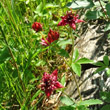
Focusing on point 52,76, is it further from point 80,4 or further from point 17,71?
point 80,4

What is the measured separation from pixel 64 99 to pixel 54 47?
0.35m

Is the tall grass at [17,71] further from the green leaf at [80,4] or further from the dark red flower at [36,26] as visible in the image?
the green leaf at [80,4]

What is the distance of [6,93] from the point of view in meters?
1.61

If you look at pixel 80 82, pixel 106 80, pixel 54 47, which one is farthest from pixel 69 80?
pixel 54 47

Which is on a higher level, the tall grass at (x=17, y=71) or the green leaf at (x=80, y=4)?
the green leaf at (x=80, y=4)

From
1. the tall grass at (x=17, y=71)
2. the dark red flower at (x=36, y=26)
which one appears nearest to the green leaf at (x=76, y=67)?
the tall grass at (x=17, y=71)

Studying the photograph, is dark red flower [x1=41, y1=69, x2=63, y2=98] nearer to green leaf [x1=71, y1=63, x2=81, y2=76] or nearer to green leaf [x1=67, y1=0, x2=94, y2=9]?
green leaf [x1=71, y1=63, x2=81, y2=76]

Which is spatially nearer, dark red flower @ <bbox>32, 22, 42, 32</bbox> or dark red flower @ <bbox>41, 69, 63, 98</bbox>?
dark red flower @ <bbox>41, 69, 63, 98</bbox>

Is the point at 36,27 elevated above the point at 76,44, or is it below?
above

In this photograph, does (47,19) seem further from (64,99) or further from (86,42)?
(64,99)

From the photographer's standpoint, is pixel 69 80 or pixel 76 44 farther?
pixel 76 44

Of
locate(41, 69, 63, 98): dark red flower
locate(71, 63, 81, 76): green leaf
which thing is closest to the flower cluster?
locate(41, 69, 63, 98): dark red flower

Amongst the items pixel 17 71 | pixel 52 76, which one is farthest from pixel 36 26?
pixel 52 76

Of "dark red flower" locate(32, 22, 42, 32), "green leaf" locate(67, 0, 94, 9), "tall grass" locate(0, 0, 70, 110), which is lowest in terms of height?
"tall grass" locate(0, 0, 70, 110)
